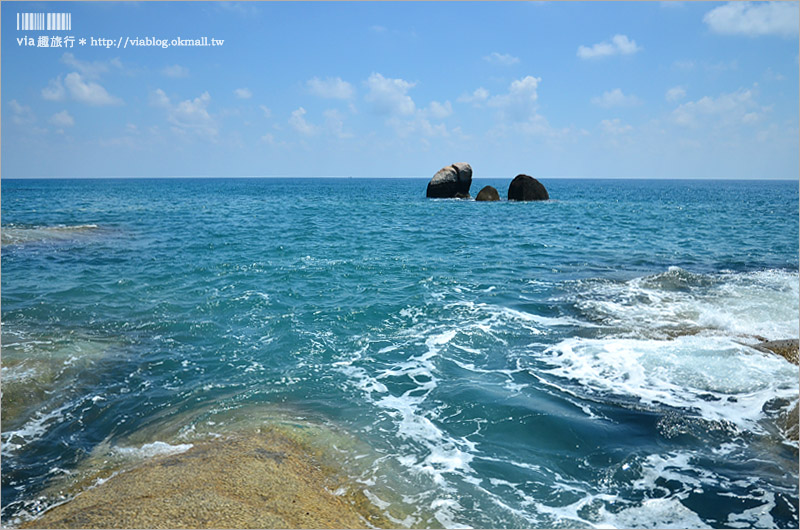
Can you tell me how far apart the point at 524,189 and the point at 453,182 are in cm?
888

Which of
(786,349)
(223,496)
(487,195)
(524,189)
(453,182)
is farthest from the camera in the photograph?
(453,182)

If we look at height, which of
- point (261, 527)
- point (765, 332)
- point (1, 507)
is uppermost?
point (765, 332)

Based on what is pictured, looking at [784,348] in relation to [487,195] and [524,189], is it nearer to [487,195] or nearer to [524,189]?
[487,195]

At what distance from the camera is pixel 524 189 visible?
58594 mm

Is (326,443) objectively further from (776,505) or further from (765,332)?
(765,332)

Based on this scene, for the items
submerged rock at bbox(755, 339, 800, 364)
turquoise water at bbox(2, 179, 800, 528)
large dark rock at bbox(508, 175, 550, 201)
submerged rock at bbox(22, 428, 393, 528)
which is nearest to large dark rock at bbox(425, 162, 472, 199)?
large dark rock at bbox(508, 175, 550, 201)

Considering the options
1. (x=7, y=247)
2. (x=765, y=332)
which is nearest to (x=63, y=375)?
(x=765, y=332)

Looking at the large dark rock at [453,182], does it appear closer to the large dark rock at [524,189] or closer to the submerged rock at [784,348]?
the large dark rock at [524,189]

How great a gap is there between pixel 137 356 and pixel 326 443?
6.39 m

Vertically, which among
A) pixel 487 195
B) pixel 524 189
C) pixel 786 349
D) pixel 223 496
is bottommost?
pixel 223 496

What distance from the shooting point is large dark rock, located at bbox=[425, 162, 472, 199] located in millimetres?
59228

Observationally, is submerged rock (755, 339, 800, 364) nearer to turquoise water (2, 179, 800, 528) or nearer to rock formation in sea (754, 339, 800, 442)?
rock formation in sea (754, 339, 800, 442)

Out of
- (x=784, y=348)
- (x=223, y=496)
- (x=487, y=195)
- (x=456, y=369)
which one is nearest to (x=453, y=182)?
(x=487, y=195)

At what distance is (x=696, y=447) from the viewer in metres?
7.74
